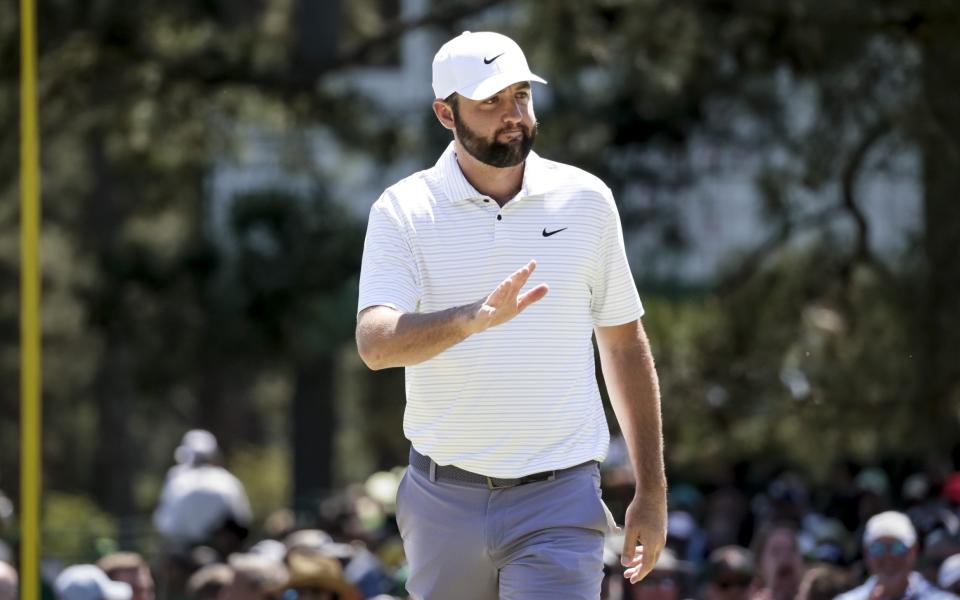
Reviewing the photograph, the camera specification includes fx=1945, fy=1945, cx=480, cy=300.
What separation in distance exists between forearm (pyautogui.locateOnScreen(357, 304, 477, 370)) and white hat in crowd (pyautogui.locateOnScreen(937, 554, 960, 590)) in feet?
13.8

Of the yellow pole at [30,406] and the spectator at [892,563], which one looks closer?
the spectator at [892,563]

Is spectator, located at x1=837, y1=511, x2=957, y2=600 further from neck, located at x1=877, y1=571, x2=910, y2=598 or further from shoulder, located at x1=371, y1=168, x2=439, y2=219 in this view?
shoulder, located at x1=371, y1=168, x2=439, y2=219

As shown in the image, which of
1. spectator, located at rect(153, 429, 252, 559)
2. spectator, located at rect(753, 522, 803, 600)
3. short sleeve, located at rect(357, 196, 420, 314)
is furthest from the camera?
spectator, located at rect(153, 429, 252, 559)

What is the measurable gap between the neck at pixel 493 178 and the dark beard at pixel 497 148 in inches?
1.0

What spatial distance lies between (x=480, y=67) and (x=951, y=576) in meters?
4.20

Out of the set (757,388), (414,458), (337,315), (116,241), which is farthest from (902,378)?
(414,458)

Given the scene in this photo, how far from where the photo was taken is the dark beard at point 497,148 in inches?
177

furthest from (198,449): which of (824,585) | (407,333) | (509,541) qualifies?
(407,333)

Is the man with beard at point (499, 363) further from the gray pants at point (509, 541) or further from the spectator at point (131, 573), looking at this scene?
the spectator at point (131, 573)

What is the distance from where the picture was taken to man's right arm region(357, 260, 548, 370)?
4.01m

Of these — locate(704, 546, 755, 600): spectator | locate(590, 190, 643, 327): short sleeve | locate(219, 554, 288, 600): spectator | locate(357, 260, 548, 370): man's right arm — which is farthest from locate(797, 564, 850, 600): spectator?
locate(357, 260, 548, 370): man's right arm

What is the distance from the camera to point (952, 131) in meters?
12.9

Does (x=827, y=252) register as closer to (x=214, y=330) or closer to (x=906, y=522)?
(x=214, y=330)

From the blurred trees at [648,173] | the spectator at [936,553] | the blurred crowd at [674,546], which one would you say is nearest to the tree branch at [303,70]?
the blurred trees at [648,173]
